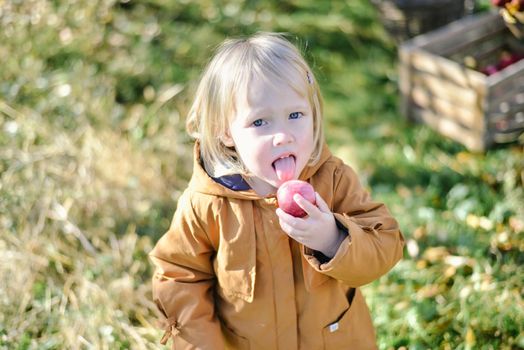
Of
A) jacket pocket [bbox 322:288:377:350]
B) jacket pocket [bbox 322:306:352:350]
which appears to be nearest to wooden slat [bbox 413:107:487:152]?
jacket pocket [bbox 322:288:377:350]

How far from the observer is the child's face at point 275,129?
6.09 feet

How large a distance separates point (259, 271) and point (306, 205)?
381 mm

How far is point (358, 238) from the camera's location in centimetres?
187

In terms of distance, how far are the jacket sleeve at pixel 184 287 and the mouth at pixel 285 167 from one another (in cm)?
36

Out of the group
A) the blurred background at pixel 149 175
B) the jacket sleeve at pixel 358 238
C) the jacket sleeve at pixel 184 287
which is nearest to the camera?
the jacket sleeve at pixel 358 238

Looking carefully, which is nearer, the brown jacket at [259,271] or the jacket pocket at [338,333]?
the brown jacket at [259,271]

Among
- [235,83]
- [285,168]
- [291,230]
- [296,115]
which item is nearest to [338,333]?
[291,230]

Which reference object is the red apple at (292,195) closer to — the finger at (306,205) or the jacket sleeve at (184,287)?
the finger at (306,205)

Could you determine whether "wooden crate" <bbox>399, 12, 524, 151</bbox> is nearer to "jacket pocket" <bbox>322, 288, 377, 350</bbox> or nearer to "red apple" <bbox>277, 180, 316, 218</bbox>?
"jacket pocket" <bbox>322, 288, 377, 350</bbox>

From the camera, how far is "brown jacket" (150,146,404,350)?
2.01 m

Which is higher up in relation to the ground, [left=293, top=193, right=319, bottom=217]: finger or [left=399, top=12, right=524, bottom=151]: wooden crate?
[left=293, top=193, right=319, bottom=217]: finger

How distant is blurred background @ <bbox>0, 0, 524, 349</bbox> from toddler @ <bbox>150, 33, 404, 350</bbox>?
746 mm

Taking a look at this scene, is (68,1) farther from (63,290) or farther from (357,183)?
(357,183)

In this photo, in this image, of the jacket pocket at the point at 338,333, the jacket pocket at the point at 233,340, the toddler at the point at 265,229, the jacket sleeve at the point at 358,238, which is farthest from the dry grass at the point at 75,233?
the jacket sleeve at the point at 358,238
